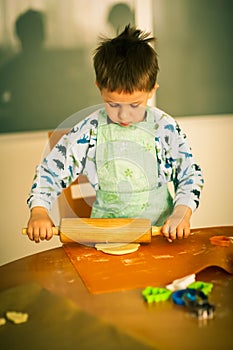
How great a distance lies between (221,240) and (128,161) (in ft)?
1.23

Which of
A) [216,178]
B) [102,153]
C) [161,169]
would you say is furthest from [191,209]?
[216,178]

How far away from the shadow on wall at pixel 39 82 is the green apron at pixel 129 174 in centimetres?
92

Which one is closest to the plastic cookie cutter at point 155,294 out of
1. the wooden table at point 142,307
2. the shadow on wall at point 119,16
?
the wooden table at point 142,307

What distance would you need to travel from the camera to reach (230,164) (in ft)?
9.98

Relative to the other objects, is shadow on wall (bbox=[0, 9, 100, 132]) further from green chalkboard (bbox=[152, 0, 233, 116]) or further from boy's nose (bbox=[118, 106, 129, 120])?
boy's nose (bbox=[118, 106, 129, 120])

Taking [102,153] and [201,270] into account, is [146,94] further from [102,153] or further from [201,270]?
[201,270]

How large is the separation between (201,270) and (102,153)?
1.75 feet

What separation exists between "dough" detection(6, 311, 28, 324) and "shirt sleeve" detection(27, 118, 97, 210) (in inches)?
20.6

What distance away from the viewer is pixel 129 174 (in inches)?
66.6

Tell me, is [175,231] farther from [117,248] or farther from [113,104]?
[113,104]

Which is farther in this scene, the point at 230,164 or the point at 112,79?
the point at 230,164

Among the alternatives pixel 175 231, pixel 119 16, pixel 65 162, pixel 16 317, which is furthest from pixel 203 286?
A: pixel 119 16

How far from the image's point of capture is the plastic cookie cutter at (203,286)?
3.97 ft

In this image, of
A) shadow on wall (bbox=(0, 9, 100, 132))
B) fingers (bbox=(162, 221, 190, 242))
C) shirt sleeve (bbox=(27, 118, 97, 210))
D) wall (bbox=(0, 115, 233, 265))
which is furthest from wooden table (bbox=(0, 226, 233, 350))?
shadow on wall (bbox=(0, 9, 100, 132))
